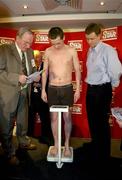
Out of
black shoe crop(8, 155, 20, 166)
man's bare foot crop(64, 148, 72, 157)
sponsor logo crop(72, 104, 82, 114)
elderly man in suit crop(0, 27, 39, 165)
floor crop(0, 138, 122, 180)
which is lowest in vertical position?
floor crop(0, 138, 122, 180)

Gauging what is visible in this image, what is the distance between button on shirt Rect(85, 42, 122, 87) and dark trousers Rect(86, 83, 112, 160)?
0.26 feet

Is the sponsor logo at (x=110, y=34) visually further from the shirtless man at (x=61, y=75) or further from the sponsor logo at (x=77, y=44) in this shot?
the shirtless man at (x=61, y=75)

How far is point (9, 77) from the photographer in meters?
2.68

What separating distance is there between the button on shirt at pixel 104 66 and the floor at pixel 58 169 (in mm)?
957

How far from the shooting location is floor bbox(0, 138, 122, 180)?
2465 millimetres

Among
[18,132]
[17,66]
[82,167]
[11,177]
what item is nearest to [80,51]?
[17,66]

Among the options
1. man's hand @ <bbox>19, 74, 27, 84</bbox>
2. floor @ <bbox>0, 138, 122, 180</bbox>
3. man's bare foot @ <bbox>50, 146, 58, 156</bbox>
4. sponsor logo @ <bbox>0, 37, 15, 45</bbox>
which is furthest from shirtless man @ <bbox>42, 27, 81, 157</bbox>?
sponsor logo @ <bbox>0, 37, 15, 45</bbox>

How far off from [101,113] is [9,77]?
1178mm

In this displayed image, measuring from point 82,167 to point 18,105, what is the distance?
1049 millimetres

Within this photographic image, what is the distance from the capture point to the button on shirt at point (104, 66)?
2.78m

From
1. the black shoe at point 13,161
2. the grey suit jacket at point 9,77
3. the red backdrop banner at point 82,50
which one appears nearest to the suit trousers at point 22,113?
the grey suit jacket at point 9,77

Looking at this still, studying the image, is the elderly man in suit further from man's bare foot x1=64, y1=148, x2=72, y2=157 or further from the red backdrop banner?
the red backdrop banner

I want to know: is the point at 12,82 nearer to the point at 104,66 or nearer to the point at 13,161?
the point at 13,161

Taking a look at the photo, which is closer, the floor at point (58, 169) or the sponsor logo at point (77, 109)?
the floor at point (58, 169)
